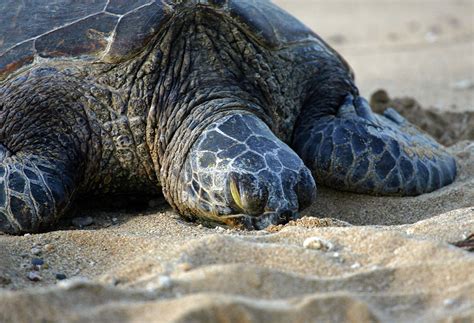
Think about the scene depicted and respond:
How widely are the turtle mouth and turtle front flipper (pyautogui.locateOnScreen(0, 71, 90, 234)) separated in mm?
823

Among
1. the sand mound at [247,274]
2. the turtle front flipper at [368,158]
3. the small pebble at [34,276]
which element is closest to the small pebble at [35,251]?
the sand mound at [247,274]

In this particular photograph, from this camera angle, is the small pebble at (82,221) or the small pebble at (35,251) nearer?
the small pebble at (35,251)

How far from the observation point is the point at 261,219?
3477 millimetres

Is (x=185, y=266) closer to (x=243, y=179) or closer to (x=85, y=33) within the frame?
(x=243, y=179)

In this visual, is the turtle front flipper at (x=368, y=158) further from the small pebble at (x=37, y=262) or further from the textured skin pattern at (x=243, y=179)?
the small pebble at (x=37, y=262)

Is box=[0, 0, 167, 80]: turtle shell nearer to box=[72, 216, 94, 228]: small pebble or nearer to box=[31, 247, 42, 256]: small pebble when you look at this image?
box=[72, 216, 94, 228]: small pebble

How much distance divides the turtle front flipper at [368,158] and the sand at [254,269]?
114 millimetres

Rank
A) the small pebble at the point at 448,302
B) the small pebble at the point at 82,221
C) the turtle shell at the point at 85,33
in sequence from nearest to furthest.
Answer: the small pebble at the point at 448,302 → the small pebble at the point at 82,221 → the turtle shell at the point at 85,33

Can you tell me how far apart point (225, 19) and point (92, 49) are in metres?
0.71

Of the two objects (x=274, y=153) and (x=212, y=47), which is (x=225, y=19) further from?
(x=274, y=153)

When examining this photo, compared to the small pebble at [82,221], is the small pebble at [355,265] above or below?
above

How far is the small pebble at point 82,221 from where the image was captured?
3.79 m

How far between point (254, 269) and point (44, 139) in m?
1.79

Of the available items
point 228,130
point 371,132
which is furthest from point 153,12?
point 371,132
